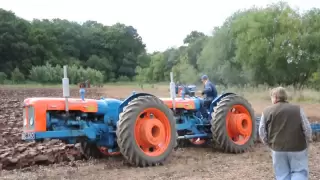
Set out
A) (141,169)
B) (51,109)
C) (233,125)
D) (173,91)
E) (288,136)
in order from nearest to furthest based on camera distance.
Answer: (288,136)
(51,109)
(141,169)
(173,91)
(233,125)

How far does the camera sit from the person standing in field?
16.3 ft

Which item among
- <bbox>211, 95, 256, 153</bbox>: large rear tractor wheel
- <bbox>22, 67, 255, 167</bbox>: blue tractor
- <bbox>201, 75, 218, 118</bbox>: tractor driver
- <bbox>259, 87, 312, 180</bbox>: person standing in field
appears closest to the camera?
<bbox>259, 87, 312, 180</bbox>: person standing in field

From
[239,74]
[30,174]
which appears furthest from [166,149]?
[239,74]

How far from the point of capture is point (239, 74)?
37.2 metres

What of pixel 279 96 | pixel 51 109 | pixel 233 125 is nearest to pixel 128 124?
pixel 51 109

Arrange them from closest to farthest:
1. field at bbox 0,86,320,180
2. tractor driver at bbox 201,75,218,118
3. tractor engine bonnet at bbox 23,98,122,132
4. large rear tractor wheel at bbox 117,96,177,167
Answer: field at bbox 0,86,320,180
tractor engine bonnet at bbox 23,98,122,132
large rear tractor wheel at bbox 117,96,177,167
tractor driver at bbox 201,75,218,118

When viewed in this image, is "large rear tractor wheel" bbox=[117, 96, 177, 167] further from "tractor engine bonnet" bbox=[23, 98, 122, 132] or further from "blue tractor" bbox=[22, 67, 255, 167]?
"tractor engine bonnet" bbox=[23, 98, 122, 132]

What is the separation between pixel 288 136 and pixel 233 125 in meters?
4.54

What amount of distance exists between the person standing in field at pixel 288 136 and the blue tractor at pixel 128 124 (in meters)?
2.95

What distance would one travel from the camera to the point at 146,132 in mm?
7797

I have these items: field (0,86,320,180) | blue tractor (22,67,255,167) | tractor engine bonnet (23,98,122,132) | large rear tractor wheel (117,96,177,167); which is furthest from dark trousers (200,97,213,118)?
tractor engine bonnet (23,98,122,132)

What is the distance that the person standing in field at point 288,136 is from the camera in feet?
16.3

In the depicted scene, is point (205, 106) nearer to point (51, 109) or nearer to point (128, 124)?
point (128, 124)

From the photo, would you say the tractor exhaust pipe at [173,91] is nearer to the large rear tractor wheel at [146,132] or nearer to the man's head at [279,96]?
the large rear tractor wheel at [146,132]
